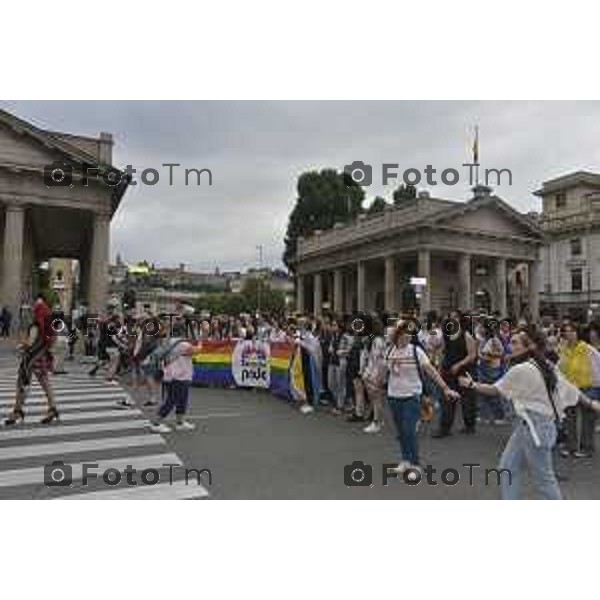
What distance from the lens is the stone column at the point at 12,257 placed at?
105ft

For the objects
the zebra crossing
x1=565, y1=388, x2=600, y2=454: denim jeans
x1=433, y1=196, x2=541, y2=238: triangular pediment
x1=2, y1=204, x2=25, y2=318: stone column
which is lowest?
the zebra crossing

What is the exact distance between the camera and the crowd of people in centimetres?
606

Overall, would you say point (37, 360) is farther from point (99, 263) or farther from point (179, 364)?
point (99, 263)

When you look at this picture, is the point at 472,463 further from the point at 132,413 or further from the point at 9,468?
the point at 132,413

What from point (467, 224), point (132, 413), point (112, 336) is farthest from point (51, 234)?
point (132, 413)

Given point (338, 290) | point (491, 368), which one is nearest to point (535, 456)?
point (491, 368)

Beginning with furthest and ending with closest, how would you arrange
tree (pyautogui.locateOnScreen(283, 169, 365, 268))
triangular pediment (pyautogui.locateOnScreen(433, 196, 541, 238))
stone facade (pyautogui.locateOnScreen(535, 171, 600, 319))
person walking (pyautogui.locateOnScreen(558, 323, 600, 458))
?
1. stone facade (pyautogui.locateOnScreen(535, 171, 600, 319))
2. tree (pyautogui.locateOnScreen(283, 169, 365, 268))
3. triangular pediment (pyautogui.locateOnScreen(433, 196, 541, 238))
4. person walking (pyautogui.locateOnScreen(558, 323, 600, 458))

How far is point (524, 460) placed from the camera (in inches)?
243

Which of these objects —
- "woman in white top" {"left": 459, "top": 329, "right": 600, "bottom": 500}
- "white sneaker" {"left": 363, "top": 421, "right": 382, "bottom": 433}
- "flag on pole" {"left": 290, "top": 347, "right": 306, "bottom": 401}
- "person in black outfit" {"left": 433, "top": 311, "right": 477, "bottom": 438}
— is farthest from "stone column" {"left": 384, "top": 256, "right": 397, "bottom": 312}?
"woman in white top" {"left": 459, "top": 329, "right": 600, "bottom": 500}

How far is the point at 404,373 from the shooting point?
8.20m

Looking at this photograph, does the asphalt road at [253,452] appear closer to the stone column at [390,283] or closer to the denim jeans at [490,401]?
the denim jeans at [490,401]

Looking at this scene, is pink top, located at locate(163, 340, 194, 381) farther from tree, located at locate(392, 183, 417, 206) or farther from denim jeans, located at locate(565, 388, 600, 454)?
tree, located at locate(392, 183, 417, 206)

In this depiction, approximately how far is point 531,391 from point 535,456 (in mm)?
514

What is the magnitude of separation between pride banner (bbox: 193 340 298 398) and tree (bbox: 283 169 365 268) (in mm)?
50366
